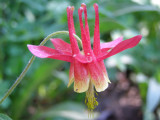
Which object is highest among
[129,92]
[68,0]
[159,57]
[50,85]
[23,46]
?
[68,0]

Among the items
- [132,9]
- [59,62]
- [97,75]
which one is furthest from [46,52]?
[132,9]

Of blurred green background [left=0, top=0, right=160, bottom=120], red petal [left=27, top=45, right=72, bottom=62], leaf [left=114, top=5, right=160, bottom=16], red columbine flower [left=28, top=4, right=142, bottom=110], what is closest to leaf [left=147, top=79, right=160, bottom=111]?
blurred green background [left=0, top=0, right=160, bottom=120]

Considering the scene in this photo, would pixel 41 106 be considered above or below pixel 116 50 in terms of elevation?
below

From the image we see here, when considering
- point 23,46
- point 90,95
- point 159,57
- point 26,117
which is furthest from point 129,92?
point 90,95

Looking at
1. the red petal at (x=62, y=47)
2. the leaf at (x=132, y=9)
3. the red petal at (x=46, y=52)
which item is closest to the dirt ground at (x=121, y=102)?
the leaf at (x=132, y=9)

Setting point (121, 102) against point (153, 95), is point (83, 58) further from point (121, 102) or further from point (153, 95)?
point (121, 102)

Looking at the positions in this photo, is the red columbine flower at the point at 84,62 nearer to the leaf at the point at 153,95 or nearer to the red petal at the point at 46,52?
the red petal at the point at 46,52

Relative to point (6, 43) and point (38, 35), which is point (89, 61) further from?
point (6, 43)

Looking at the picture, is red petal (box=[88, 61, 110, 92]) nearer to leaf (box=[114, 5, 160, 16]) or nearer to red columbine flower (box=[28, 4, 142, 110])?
red columbine flower (box=[28, 4, 142, 110])
